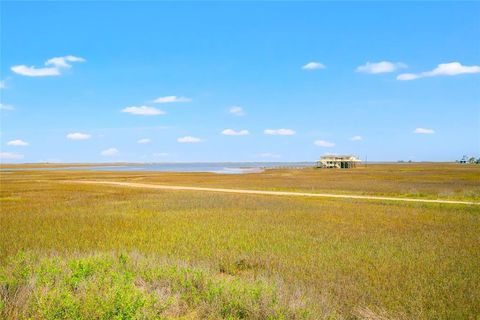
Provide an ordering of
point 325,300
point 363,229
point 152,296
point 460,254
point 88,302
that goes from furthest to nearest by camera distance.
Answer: point 363,229 < point 460,254 < point 325,300 < point 152,296 < point 88,302

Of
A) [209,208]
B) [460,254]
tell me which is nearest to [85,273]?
[460,254]

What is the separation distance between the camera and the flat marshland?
662 centimetres

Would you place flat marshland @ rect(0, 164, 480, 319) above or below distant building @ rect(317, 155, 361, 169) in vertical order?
below

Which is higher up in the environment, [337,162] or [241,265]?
[337,162]

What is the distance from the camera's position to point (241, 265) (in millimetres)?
10430

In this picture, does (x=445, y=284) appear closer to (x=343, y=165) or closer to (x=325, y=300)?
(x=325, y=300)

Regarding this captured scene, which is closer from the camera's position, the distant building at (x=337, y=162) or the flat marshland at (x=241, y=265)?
the flat marshland at (x=241, y=265)

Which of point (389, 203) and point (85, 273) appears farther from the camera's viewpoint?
point (389, 203)

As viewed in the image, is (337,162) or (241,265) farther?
(337,162)

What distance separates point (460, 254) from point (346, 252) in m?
3.67

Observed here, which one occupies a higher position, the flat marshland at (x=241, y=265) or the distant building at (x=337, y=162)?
the distant building at (x=337, y=162)

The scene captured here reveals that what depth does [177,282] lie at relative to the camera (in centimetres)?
791

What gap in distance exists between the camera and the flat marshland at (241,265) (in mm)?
6617

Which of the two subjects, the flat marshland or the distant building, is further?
the distant building
